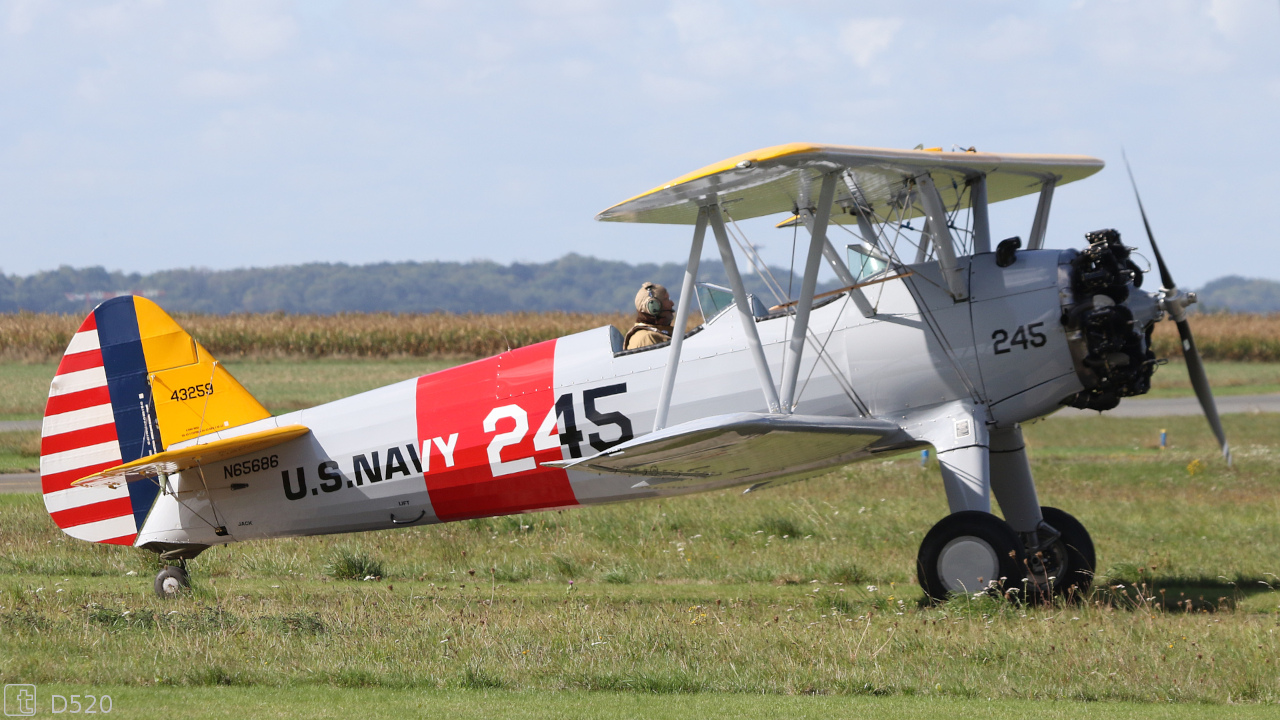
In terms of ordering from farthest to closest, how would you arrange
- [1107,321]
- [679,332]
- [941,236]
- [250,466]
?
[250,466] < [679,332] < [941,236] < [1107,321]

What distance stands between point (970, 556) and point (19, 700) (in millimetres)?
5824

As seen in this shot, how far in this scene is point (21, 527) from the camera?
37.8 feet

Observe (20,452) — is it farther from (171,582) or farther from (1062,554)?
(1062,554)

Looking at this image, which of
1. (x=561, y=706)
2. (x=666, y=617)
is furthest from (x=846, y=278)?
(x=561, y=706)

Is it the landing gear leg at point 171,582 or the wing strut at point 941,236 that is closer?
the wing strut at point 941,236

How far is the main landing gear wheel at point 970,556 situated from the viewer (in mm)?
7551

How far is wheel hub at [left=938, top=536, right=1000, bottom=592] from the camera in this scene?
24.9ft

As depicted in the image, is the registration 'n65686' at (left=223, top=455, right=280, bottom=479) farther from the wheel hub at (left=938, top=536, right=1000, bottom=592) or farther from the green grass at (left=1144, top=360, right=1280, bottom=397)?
the green grass at (left=1144, top=360, right=1280, bottom=397)

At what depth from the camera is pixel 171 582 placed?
8.98 meters

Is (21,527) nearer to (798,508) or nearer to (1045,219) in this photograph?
(798,508)

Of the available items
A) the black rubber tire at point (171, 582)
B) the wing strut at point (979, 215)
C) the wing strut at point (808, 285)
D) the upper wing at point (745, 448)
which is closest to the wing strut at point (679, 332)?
the upper wing at point (745, 448)

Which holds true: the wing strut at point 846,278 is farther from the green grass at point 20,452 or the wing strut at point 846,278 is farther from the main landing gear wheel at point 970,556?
the green grass at point 20,452

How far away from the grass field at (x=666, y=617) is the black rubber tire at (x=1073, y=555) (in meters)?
0.22

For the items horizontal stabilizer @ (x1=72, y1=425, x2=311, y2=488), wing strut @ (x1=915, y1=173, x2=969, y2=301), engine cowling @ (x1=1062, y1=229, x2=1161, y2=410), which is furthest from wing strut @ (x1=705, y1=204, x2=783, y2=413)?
horizontal stabilizer @ (x1=72, y1=425, x2=311, y2=488)
